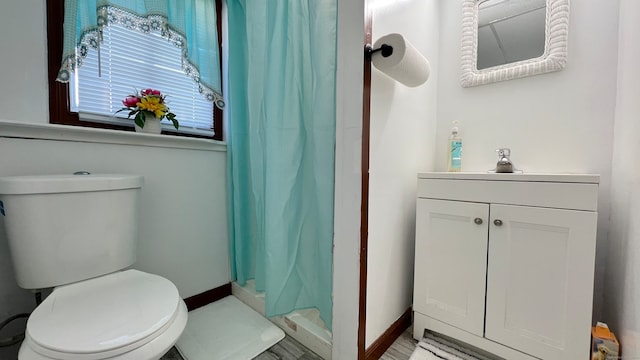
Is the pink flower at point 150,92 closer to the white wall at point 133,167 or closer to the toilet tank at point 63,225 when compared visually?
the white wall at point 133,167

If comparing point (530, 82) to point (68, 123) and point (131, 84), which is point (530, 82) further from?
point (68, 123)

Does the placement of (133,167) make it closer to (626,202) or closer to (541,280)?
(541,280)

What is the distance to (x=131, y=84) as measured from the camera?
1.18 m

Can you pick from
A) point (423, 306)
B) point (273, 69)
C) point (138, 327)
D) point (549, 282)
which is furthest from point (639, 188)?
point (138, 327)

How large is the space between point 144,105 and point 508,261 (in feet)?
5.44

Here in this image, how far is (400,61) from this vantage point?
0.80 metres

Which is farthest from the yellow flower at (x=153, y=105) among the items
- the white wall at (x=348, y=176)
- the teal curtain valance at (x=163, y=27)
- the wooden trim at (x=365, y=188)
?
the wooden trim at (x=365, y=188)

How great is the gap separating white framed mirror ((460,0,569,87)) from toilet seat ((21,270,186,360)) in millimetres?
1634

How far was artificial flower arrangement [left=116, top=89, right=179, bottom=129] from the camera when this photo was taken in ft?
3.70

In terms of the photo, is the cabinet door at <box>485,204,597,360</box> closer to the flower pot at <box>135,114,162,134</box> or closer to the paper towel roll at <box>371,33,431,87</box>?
the paper towel roll at <box>371,33,431,87</box>

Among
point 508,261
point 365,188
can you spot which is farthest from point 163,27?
point 508,261

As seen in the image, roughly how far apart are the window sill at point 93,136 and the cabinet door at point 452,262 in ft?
3.96

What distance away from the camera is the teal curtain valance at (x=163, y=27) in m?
0.94

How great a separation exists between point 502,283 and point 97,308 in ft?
4.36
